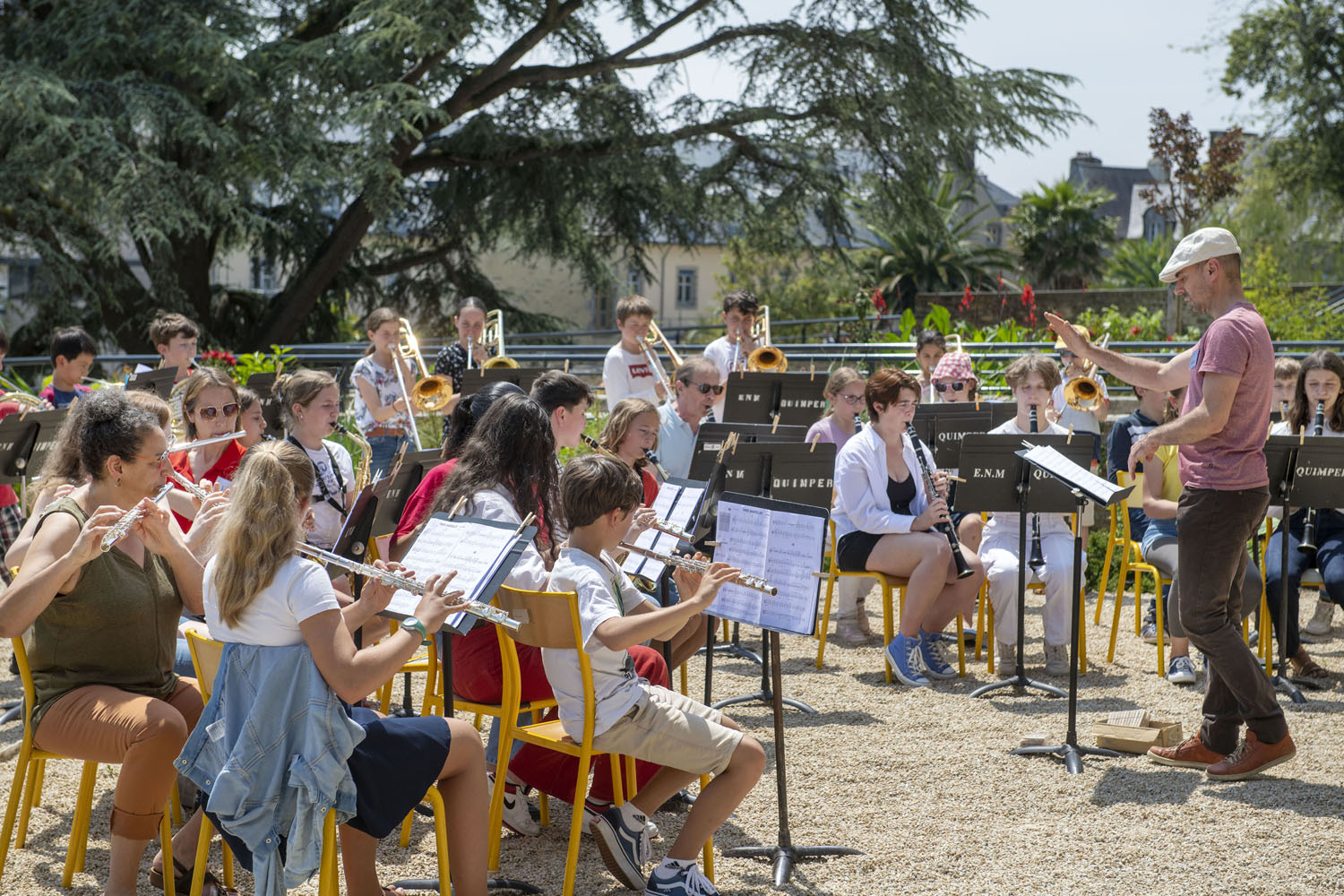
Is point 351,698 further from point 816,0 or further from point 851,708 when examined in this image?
point 816,0

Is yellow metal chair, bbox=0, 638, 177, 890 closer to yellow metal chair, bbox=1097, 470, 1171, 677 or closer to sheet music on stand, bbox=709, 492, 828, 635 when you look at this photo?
sheet music on stand, bbox=709, 492, 828, 635

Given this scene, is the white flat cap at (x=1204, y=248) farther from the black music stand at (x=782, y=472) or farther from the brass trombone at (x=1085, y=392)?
the brass trombone at (x=1085, y=392)

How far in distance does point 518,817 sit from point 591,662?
94 centimetres

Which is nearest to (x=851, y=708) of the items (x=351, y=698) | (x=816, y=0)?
(x=351, y=698)

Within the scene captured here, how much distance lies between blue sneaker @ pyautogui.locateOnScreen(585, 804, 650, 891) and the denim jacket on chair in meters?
1.00

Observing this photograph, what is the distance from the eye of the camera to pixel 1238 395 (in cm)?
480

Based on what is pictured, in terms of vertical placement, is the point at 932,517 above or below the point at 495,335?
below

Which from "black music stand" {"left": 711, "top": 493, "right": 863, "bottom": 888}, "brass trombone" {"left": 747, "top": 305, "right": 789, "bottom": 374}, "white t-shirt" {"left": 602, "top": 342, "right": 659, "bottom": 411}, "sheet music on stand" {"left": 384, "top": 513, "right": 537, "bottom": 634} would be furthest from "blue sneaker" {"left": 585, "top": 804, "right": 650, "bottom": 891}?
"brass trombone" {"left": 747, "top": 305, "right": 789, "bottom": 374}

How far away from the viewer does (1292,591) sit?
6.79 metres

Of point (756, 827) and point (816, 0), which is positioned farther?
point (816, 0)

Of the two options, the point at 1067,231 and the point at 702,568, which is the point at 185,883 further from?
the point at 1067,231

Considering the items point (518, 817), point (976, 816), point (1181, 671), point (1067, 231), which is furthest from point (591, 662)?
point (1067, 231)

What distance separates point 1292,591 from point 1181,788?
231 cm

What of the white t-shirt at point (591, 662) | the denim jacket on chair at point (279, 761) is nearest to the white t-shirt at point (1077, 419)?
the white t-shirt at point (591, 662)
